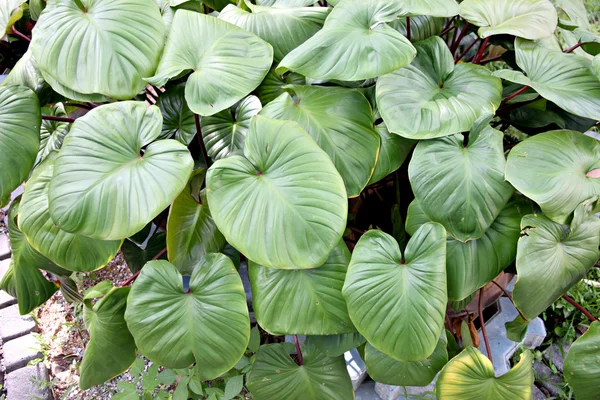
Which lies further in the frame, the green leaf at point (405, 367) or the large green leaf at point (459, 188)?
the green leaf at point (405, 367)

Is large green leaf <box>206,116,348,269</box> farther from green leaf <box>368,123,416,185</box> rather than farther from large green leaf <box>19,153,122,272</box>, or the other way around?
large green leaf <box>19,153,122,272</box>

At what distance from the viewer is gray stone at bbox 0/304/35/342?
1.80 metres

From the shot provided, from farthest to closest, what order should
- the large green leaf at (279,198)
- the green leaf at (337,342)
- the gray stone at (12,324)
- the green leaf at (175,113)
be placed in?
1. the gray stone at (12,324)
2. the green leaf at (175,113)
3. the green leaf at (337,342)
4. the large green leaf at (279,198)

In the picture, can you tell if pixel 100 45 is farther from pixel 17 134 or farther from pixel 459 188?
pixel 459 188

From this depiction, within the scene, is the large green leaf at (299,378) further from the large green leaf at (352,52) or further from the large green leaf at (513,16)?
the large green leaf at (513,16)

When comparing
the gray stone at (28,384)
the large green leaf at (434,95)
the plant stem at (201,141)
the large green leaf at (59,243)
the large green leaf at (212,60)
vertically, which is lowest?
the gray stone at (28,384)

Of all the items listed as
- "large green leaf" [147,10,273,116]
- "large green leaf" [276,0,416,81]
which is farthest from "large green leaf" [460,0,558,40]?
"large green leaf" [147,10,273,116]

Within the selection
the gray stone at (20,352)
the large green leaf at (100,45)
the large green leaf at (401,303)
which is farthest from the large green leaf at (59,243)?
the gray stone at (20,352)

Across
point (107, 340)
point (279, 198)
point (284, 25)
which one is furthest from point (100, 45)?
point (107, 340)

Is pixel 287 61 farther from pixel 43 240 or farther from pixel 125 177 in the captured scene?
pixel 43 240

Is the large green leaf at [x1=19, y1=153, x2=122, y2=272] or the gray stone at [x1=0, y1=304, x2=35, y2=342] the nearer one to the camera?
the large green leaf at [x1=19, y1=153, x2=122, y2=272]

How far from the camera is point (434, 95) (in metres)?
1.07

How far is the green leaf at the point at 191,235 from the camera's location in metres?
1.11

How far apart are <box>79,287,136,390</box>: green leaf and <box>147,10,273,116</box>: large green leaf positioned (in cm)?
49
